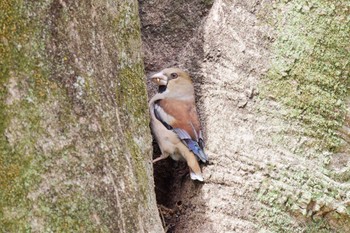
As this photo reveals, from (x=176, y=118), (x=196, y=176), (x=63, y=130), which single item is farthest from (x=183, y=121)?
(x=63, y=130)

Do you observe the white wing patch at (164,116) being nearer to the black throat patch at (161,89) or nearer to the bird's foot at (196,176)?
the black throat patch at (161,89)

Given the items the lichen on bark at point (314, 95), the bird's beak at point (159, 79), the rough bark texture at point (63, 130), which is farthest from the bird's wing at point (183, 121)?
the rough bark texture at point (63, 130)

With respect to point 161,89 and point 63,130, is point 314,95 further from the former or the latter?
point 63,130

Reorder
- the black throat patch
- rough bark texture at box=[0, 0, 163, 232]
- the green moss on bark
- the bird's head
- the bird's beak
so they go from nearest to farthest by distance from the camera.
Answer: rough bark texture at box=[0, 0, 163, 232], the green moss on bark, the bird's head, the bird's beak, the black throat patch

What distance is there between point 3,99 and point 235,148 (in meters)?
1.22

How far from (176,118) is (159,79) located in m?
0.22

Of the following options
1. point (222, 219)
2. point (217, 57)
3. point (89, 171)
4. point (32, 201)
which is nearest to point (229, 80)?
point (217, 57)

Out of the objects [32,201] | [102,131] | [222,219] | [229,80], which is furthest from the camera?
[229,80]

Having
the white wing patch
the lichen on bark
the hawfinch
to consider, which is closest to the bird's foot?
the hawfinch

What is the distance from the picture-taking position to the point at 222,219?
3.00 m

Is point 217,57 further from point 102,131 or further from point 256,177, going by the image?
point 102,131

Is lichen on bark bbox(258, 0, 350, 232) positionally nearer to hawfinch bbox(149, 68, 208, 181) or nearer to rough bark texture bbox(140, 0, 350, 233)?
rough bark texture bbox(140, 0, 350, 233)

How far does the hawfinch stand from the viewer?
332 centimetres

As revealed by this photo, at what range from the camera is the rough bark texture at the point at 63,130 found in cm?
222
